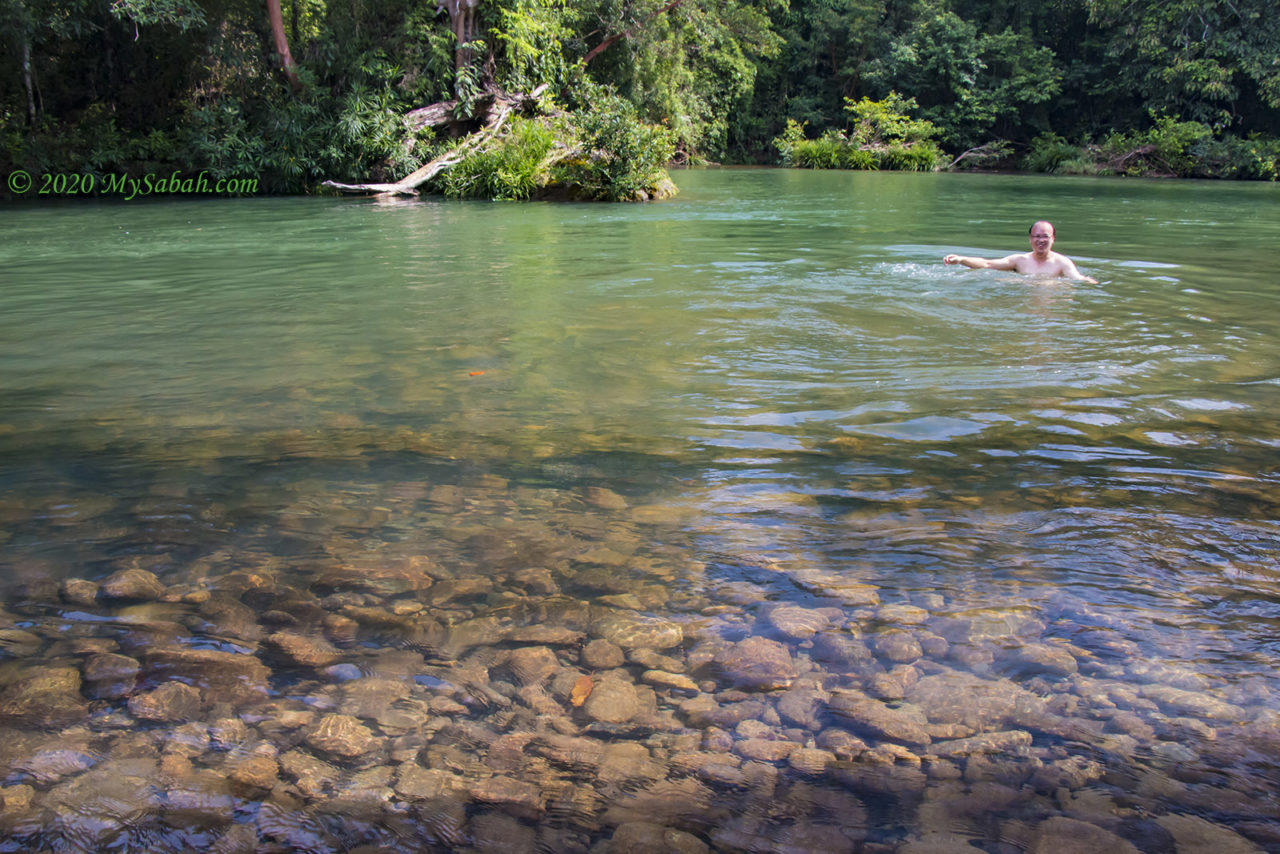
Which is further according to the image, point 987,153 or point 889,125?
point 889,125

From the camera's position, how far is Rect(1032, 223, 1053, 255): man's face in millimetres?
8648

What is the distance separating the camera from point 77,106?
25.8 metres

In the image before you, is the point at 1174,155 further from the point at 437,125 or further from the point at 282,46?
the point at 282,46

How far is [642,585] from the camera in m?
2.80

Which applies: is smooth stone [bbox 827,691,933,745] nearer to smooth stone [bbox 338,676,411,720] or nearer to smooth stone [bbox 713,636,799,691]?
smooth stone [bbox 713,636,799,691]

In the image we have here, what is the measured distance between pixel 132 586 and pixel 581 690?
154cm

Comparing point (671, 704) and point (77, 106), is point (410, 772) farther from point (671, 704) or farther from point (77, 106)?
point (77, 106)

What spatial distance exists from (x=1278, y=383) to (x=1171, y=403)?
0.95 m

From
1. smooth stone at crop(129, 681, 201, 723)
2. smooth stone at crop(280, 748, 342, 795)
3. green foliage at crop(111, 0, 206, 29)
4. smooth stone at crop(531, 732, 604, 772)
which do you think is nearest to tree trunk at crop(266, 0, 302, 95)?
green foliage at crop(111, 0, 206, 29)

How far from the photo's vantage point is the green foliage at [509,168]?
777 inches

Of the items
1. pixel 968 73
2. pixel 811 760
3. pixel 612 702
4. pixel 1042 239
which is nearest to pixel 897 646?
pixel 811 760

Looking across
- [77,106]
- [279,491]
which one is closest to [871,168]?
[77,106]

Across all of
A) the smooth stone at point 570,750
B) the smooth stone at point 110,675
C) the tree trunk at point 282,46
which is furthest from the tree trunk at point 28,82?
the smooth stone at point 570,750

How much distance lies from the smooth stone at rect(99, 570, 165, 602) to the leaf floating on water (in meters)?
1.39
